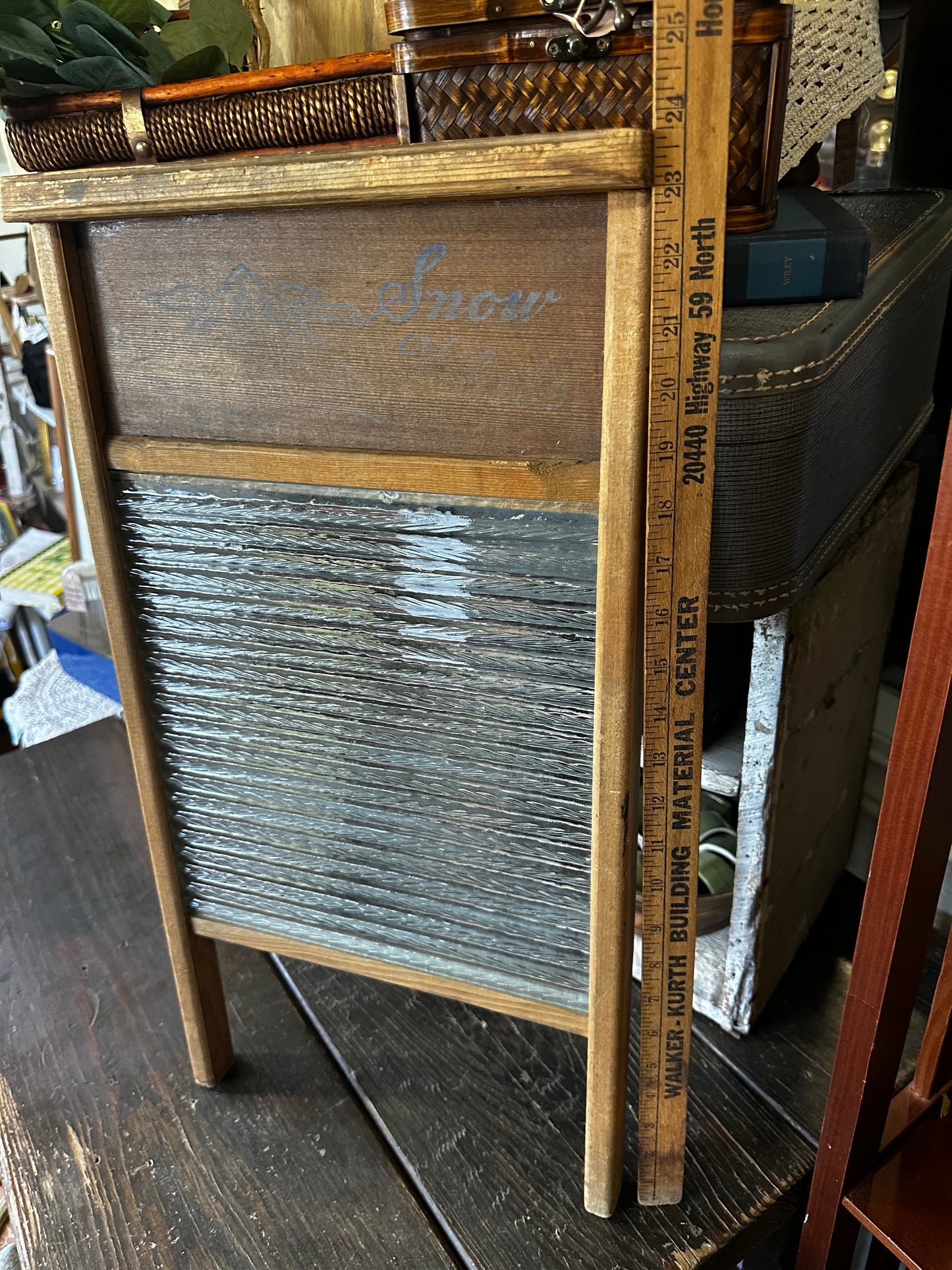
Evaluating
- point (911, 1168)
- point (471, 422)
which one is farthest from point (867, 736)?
point (471, 422)

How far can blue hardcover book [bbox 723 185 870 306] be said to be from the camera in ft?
2.72

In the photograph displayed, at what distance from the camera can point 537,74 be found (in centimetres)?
74

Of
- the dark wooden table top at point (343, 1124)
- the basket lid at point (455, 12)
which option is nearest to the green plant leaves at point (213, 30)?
the basket lid at point (455, 12)

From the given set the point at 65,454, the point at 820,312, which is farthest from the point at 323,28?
the point at 65,454

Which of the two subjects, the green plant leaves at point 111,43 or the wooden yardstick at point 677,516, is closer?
the wooden yardstick at point 677,516

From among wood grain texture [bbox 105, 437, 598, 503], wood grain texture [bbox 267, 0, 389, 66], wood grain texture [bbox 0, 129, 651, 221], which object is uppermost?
wood grain texture [bbox 267, 0, 389, 66]

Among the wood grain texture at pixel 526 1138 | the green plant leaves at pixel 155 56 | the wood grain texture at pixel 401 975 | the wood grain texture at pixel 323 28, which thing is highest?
the wood grain texture at pixel 323 28

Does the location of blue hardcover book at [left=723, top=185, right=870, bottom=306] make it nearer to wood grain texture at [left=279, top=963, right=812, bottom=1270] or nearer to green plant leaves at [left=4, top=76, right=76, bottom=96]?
green plant leaves at [left=4, top=76, right=76, bottom=96]

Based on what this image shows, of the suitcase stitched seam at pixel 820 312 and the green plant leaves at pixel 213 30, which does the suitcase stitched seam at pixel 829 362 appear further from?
the green plant leaves at pixel 213 30

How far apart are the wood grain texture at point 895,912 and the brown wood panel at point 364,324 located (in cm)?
29

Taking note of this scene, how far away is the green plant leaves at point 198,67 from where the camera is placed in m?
0.88

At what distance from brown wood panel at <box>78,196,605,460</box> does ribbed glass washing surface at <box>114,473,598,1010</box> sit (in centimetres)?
6

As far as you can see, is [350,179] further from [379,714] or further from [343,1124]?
[343,1124]

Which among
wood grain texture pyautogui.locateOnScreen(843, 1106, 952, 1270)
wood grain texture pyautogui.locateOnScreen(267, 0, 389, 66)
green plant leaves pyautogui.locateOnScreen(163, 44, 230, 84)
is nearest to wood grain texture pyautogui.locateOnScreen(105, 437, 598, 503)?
green plant leaves pyautogui.locateOnScreen(163, 44, 230, 84)
